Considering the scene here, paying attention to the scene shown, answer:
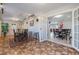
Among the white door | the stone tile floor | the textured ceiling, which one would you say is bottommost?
the stone tile floor

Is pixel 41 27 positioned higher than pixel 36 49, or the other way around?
pixel 41 27

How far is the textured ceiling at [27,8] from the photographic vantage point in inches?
92.8

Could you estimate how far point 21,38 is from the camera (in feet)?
7.86

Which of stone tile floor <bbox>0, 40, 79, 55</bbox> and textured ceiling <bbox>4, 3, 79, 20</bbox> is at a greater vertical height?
textured ceiling <bbox>4, 3, 79, 20</bbox>

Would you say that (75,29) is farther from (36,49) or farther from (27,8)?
(27,8)

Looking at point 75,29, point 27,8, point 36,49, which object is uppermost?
point 27,8

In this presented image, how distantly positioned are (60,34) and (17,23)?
31.3 inches

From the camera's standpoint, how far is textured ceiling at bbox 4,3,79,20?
7.73ft

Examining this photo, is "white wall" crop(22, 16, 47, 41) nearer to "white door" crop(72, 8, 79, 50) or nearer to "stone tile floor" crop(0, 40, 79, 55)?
"stone tile floor" crop(0, 40, 79, 55)

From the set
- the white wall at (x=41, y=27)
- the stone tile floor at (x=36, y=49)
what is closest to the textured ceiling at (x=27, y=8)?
the white wall at (x=41, y=27)

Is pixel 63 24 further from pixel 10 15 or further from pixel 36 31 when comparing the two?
pixel 10 15

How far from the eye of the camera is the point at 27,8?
2.37 meters

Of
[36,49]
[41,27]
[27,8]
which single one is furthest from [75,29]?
[27,8]

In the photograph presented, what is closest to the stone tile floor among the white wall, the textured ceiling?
the white wall
